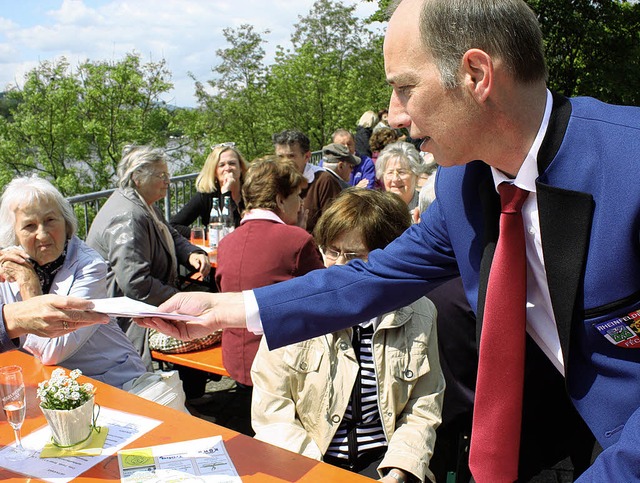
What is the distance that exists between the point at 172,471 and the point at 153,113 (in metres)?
15.8

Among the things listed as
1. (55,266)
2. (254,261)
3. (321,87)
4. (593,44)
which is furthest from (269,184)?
(593,44)

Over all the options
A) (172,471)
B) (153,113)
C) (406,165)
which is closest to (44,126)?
(153,113)

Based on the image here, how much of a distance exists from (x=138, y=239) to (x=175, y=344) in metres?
0.94

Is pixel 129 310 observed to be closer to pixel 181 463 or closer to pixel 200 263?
pixel 181 463

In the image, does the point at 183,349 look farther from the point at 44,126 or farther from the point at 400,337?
the point at 44,126

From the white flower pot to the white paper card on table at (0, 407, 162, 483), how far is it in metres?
0.06

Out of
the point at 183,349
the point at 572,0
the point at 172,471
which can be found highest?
the point at 572,0

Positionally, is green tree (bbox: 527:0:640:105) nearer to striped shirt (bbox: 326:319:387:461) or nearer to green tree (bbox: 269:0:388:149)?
green tree (bbox: 269:0:388:149)

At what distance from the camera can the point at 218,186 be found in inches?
257

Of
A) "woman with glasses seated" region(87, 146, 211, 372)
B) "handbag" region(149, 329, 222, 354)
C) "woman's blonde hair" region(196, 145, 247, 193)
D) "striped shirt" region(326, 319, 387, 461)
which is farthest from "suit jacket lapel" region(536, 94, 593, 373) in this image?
→ "woman's blonde hair" region(196, 145, 247, 193)

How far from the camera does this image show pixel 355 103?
51.9ft

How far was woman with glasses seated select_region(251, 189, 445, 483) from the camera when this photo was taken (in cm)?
240

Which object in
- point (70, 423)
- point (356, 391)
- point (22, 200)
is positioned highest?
point (22, 200)

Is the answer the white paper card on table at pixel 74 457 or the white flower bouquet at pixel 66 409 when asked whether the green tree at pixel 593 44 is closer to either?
the white paper card on table at pixel 74 457
